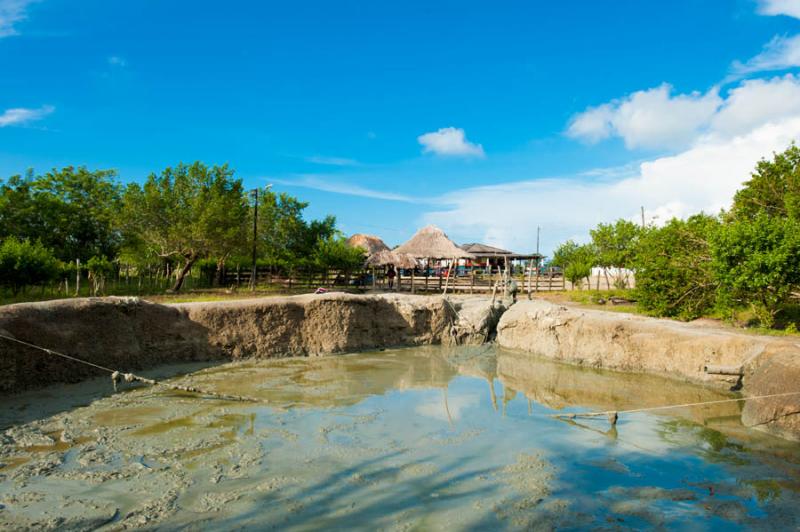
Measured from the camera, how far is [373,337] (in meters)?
12.9

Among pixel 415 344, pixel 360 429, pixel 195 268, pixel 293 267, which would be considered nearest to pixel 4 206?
pixel 195 268

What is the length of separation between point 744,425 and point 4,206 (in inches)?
1221

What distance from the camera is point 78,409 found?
673cm

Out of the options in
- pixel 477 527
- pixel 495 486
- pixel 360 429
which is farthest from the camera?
pixel 360 429

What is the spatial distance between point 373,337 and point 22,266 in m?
12.7

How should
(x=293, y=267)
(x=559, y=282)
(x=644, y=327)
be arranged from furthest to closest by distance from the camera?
(x=559, y=282) < (x=293, y=267) < (x=644, y=327)

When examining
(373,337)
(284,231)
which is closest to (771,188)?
(373,337)

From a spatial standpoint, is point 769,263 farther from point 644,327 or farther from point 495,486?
point 495,486

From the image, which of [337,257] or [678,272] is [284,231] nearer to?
[337,257]

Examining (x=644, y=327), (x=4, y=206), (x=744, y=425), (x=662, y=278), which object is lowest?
(x=744, y=425)

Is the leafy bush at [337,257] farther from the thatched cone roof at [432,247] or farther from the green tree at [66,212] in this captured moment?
the green tree at [66,212]

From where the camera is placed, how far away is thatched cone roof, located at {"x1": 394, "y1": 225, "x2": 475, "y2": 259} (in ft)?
86.1

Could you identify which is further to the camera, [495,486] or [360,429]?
[360,429]

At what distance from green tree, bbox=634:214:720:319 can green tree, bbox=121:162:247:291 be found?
17.5 metres
